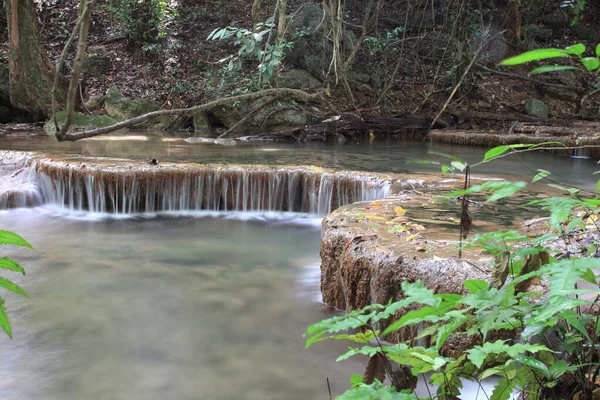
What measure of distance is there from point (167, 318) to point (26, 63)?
13149mm

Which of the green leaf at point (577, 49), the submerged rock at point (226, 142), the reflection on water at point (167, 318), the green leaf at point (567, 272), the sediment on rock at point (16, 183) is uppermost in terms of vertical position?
the green leaf at point (577, 49)

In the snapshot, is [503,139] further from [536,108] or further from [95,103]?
[95,103]

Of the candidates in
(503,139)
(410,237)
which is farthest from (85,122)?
(410,237)

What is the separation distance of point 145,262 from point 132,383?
8.20 ft

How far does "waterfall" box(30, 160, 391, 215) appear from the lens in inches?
304

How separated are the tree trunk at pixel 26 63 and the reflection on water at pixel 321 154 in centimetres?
341

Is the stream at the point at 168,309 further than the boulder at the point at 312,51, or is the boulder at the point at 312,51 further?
the boulder at the point at 312,51

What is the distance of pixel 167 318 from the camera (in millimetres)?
4297

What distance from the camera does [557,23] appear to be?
20.0 metres

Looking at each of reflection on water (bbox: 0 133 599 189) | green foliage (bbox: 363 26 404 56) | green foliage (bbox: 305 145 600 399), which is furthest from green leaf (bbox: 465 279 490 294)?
green foliage (bbox: 363 26 404 56)

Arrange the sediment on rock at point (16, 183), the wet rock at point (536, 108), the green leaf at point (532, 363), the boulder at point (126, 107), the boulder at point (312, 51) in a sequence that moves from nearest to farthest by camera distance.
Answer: the green leaf at point (532, 363), the sediment on rock at point (16, 183), the boulder at point (126, 107), the wet rock at point (536, 108), the boulder at point (312, 51)

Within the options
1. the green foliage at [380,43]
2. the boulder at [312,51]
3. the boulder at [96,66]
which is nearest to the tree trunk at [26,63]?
the boulder at [96,66]

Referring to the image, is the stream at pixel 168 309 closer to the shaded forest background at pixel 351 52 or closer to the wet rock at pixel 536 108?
the shaded forest background at pixel 351 52

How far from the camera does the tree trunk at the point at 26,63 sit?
14.3 meters
